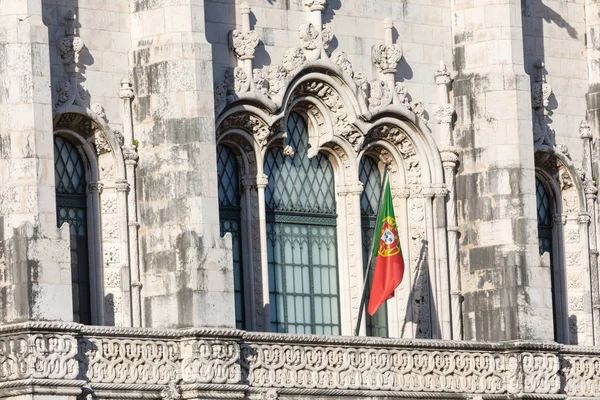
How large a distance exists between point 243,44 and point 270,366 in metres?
6.03

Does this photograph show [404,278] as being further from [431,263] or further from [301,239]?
[301,239]

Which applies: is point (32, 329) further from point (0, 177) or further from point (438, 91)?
point (438, 91)

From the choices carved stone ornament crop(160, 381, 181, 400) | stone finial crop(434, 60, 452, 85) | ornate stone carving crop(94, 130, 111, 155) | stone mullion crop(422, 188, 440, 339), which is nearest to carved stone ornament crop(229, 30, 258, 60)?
ornate stone carving crop(94, 130, 111, 155)


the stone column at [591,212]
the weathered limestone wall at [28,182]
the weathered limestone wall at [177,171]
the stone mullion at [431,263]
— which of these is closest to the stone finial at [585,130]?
the stone column at [591,212]

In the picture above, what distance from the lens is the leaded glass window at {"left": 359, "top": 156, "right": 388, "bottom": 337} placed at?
46.0 metres

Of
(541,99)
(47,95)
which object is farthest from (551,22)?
(47,95)

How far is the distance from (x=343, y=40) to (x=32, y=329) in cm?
1057

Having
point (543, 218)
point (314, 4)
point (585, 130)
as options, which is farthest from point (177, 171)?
point (585, 130)

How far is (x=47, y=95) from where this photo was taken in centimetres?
3938

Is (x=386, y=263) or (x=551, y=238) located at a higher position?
(x=551, y=238)

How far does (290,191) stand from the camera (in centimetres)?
4516

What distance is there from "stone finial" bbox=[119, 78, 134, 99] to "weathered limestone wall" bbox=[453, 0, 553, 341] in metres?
7.83

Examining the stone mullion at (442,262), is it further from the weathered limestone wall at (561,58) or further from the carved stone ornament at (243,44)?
the carved stone ornament at (243,44)

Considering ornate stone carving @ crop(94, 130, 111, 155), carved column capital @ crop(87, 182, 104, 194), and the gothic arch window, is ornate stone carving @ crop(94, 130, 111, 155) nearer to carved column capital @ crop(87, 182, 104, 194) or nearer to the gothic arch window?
carved column capital @ crop(87, 182, 104, 194)
